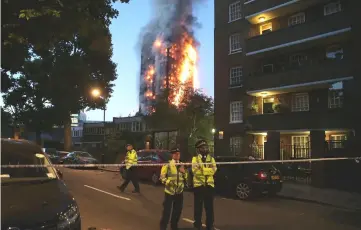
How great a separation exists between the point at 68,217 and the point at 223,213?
6740mm

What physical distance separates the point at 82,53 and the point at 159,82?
827 inches

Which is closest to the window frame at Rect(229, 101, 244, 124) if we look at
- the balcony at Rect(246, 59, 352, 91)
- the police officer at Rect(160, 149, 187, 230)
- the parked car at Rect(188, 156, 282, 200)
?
the balcony at Rect(246, 59, 352, 91)

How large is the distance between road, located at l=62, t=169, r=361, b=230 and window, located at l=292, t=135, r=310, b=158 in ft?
29.8

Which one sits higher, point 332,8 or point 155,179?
point 332,8

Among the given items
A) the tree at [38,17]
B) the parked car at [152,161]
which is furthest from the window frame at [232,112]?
the tree at [38,17]

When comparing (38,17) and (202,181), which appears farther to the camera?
(38,17)

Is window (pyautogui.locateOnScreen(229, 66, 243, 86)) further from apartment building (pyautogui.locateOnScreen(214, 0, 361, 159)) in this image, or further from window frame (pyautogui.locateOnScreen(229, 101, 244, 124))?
window frame (pyautogui.locateOnScreen(229, 101, 244, 124))

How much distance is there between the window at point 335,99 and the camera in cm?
2466

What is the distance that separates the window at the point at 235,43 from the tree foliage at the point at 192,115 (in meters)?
8.49

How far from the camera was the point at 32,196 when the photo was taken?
15.2 ft

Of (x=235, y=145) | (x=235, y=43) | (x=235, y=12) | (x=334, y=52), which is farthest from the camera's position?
(x=235, y=12)

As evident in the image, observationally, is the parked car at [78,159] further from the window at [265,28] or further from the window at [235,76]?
the window at [265,28]

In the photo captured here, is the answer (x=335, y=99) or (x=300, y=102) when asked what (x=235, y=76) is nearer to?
(x=300, y=102)

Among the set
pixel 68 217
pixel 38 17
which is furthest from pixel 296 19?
pixel 68 217
